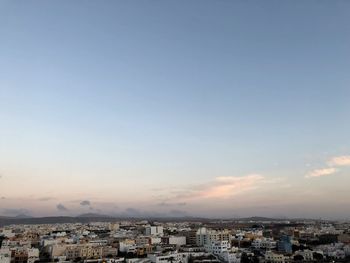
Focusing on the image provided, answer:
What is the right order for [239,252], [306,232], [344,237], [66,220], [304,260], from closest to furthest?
1. [304,260]
2. [239,252]
3. [344,237]
4. [306,232]
5. [66,220]

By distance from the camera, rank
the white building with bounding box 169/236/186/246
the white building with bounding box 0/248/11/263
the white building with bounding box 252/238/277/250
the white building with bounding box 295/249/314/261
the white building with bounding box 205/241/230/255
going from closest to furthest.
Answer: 1. the white building with bounding box 0/248/11/263
2. the white building with bounding box 295/249/314/261
3. the white building with bounding box 205/241/230/255
4. the white building with bounding box 252/238/277/250
5. the white building with bounding box 169/236/186/246

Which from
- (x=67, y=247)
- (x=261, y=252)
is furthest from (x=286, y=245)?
(x=67, y=247)

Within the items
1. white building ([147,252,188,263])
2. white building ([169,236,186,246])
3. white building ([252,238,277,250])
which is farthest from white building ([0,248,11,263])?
white building ([252,238,277,250])

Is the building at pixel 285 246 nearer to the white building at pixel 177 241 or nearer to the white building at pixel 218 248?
the white building at pixel 218 248

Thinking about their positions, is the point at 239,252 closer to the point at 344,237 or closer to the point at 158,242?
the point at 158,242

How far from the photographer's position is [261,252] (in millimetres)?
24141

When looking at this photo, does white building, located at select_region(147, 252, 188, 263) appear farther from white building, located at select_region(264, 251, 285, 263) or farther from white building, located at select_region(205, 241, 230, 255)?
white building, located at select_region(264, 251, 285, 263)

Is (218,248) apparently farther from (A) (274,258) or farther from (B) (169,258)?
(B) (169,258)

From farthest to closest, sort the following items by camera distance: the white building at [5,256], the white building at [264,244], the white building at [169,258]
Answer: the white building at [264,244]
the white building at [5,256]
the white building at [169,258]

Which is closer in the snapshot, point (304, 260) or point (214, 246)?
point (304, 260)

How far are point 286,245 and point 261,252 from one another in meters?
2.23

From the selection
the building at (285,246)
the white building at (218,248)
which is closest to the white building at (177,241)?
the white building at (218,248)

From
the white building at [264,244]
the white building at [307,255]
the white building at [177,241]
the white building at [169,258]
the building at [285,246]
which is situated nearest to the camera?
the white building at [169,258]

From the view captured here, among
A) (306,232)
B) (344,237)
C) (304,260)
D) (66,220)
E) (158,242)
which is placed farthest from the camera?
(66,220)
